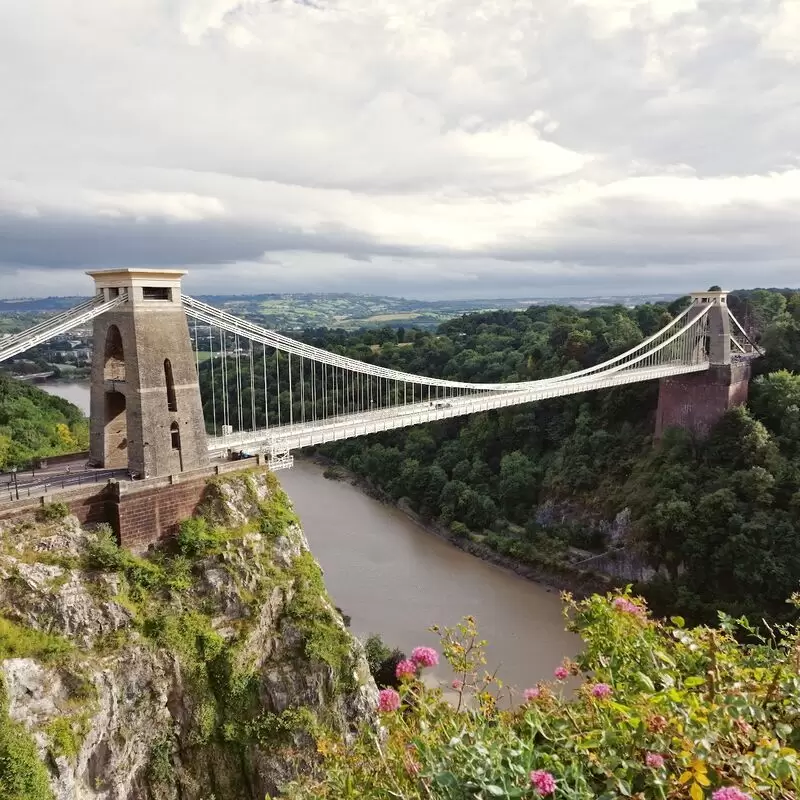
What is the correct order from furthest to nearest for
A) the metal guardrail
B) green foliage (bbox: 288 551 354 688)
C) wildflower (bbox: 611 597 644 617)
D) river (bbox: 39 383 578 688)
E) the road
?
river (bbox: 39 383 578 688) < green foliage (bbox: 288 551 354 688) < the road < the metal guardrail < wildflower (bbox: 611 597 644 617)

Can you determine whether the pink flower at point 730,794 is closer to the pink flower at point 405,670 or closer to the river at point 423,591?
the pink flower at point 405,670

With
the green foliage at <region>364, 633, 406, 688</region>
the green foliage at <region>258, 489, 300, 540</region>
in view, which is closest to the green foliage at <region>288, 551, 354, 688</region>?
the green foliage at <region>258, 489, 300, 540</region>

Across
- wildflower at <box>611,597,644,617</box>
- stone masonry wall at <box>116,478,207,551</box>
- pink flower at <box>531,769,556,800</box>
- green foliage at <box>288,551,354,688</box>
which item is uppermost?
pink flower at <box>531,769,556,800</box>

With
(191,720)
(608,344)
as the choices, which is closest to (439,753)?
(191,720)

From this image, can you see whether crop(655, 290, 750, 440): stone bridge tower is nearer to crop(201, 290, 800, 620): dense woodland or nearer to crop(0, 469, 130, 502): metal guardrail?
crop(201, 290, 800, 620): dense woodland

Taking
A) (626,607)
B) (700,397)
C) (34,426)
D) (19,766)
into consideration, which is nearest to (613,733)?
(626,607)

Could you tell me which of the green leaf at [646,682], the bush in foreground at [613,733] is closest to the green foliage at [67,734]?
the bush in foreground at [613,733]

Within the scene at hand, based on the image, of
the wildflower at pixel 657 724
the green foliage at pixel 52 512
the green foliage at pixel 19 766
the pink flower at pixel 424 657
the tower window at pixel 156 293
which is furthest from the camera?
the tower window at pixel 156 293
